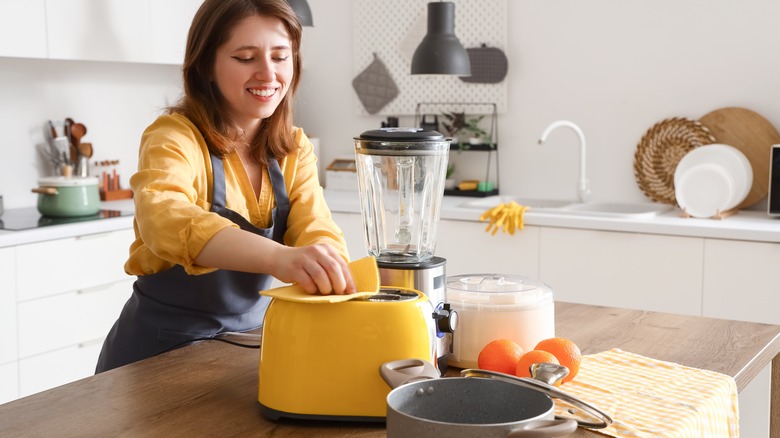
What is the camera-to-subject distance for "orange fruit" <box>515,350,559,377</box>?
1.17m

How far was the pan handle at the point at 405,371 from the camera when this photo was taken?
104cm

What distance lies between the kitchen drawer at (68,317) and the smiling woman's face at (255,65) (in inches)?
63.5

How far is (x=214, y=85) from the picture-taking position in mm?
1607

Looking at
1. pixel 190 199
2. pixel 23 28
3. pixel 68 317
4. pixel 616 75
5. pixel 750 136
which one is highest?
pixel 23 28

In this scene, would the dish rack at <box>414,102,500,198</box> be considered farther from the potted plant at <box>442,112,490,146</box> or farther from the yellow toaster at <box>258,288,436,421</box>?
the yellow toaster at <box>258,288,436,421</box>

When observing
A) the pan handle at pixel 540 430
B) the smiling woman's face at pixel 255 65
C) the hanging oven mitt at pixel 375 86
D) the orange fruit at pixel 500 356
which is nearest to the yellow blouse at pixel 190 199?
the smiling woman's face at pixel 255 65

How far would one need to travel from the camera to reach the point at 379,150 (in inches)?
50.1

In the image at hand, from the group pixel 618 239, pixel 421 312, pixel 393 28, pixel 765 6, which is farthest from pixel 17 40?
pixel 765 6

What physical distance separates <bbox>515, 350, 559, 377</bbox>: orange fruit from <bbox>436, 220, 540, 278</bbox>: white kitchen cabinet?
190cm

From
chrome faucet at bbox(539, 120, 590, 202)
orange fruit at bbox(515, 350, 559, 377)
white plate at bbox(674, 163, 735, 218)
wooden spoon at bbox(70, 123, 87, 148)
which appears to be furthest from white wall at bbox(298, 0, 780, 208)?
orange fruit at bbox(515, 350, 559, 377)

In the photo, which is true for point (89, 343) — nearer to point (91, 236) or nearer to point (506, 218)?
point (91, 236)

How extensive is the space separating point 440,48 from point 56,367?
1.66 meters

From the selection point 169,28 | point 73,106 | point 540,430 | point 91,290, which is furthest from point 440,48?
point 540,430

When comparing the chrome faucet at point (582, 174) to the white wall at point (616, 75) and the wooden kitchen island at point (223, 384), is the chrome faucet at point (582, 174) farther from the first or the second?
the wooden kitchen island at point (223, 384)
